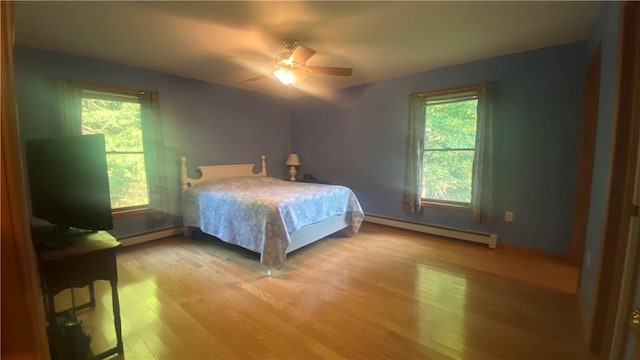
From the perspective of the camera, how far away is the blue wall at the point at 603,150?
164cm

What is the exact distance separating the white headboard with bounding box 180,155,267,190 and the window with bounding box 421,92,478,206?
9.33 ft

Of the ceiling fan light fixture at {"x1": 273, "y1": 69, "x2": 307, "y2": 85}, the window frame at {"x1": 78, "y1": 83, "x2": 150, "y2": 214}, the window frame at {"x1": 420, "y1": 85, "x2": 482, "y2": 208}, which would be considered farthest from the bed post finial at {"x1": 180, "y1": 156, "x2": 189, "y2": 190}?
the window frame at {"x1": 420, "y1": 85, "x2": 482, "y2": 208}

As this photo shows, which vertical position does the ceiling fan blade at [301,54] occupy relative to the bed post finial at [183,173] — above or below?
above

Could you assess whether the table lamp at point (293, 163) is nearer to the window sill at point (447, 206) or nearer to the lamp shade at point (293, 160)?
the lamp shade at point (293, 160)

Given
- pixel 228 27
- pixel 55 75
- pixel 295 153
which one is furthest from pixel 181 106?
pixel 295 153

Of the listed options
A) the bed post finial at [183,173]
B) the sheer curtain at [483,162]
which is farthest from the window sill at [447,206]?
the bed post finial at [183,173]

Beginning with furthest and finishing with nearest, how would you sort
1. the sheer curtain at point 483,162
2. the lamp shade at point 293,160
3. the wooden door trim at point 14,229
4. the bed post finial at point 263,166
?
the lamp shade at point 293,160
the bed post finial at point 263,166
the sheer curtain at point 483,162
the wooden door trim at point 14,229

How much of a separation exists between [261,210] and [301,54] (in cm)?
157

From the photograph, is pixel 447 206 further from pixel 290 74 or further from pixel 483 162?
pixel 290 74

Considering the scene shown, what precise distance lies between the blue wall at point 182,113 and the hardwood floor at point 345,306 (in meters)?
1.57

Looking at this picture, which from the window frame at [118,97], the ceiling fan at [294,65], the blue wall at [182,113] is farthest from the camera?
the window frame at [118,97]

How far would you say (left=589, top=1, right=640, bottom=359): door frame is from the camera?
1.37m

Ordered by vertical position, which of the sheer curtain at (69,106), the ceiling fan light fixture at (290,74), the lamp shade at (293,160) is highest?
the ceiling fan light fixture at (290,74)

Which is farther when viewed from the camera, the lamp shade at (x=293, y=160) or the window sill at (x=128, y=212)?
the lamp shade at (x=293, y=160)
